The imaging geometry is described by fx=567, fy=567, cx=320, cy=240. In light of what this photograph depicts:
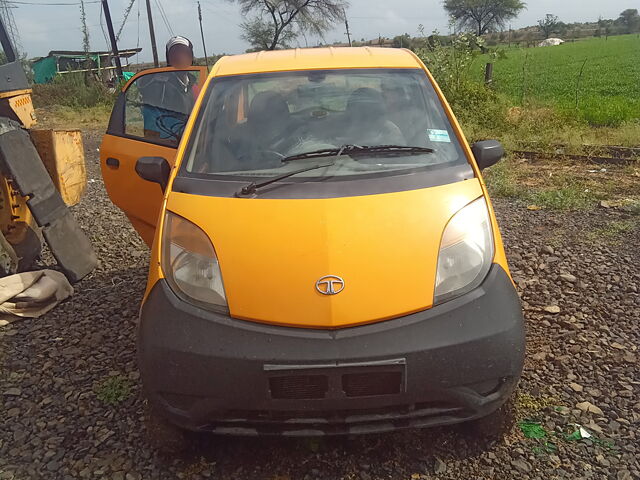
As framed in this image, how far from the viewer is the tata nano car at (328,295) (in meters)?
2.10

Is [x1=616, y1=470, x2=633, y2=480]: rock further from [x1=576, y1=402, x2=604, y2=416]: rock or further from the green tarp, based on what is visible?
the green tarp

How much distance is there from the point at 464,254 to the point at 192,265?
44.5 inches

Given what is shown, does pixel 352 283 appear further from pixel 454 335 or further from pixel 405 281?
pixel 454 335

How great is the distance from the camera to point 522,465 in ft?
7.91

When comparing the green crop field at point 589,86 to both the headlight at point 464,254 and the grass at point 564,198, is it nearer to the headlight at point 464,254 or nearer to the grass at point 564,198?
the grass at point 564,198

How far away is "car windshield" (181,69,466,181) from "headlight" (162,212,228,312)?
430mm

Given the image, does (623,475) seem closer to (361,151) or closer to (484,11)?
(361,151)

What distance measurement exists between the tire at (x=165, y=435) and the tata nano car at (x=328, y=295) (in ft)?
0.72

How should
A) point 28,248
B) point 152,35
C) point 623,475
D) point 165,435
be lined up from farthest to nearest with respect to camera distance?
point 152,35 < point 28,248 < point 165,435 < point 623,475

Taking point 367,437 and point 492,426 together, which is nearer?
point 492,426

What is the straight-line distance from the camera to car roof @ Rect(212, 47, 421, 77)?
329 cm

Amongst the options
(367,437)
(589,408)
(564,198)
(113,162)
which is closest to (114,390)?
(367,437)

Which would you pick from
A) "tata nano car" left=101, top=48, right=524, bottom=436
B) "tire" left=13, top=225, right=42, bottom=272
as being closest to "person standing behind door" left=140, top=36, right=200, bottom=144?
"tata nano car" left=101, top=48, right=524, bottom=436


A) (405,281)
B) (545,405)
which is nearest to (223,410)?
(405,281)
